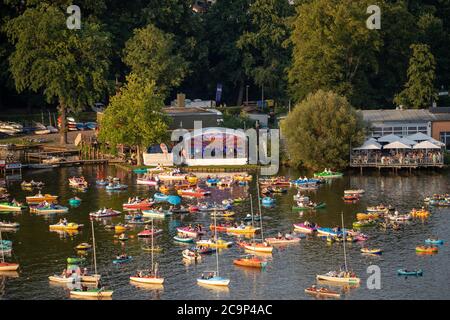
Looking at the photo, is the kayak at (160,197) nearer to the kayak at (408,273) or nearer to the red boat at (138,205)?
the red boat at (138,205)

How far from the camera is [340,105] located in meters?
131

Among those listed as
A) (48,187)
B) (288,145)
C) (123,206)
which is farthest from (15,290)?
(288,145)

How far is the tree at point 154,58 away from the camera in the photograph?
6093 inches

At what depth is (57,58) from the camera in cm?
14388

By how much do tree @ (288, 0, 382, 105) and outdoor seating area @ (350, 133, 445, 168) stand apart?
16.4 meters

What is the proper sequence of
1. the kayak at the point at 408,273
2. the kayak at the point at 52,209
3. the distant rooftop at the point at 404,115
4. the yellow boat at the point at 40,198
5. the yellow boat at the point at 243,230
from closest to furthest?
the kayak at the point at 408,273 < the yellow boat at the point at 243,230 < the kayak at the point at 52,209 < the yellow boat at the point at 40,198 < the distant rooftop at the point at 404,115

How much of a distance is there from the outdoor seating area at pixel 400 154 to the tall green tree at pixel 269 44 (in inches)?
1264

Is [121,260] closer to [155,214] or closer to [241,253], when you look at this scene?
[241,253]

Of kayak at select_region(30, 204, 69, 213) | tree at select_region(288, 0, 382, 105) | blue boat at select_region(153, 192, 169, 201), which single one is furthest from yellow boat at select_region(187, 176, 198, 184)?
tree at select_region(288, 0, 382, 105)

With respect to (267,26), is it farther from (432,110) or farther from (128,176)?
(128,176)

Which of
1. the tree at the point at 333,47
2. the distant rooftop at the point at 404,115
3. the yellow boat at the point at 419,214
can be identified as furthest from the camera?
the tree at the point at 333,47

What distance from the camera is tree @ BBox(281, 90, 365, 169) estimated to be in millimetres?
127625

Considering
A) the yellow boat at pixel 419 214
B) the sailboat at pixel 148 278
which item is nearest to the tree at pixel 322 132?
the yellow boat at pixel 419 214

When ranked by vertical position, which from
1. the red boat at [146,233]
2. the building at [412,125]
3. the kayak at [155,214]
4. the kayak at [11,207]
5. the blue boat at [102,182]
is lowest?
the red boat at [146,233]
